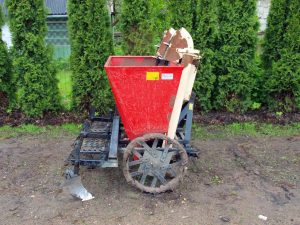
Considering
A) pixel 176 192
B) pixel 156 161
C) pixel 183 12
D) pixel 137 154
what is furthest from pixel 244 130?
pixel 137 154

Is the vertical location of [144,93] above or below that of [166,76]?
below

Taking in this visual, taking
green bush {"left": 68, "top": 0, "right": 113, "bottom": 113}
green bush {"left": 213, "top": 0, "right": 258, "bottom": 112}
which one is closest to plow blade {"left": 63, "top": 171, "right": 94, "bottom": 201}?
green bush {"left": 68, "top": 0, "right": 113, "bottom": 113}

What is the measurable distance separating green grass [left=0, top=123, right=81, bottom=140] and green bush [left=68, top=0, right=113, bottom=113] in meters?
0.48

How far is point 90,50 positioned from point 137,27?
851 mm

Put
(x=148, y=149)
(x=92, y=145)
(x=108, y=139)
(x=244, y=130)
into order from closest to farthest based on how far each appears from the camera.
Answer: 1. (x=148, y=149)
2. (x=92, y=145)
3. (x=108, y=139)
4. (x=244, y=130)

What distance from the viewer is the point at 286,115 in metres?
6.16

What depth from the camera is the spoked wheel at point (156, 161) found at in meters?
3.64

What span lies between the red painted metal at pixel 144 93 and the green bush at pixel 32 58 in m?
2.73

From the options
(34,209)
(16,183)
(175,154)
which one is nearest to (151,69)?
(175,154)

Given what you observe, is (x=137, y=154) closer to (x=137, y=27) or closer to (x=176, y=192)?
(x=176, y=192)

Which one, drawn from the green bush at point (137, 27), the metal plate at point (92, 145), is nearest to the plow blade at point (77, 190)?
the metal plate at point (92, 145)

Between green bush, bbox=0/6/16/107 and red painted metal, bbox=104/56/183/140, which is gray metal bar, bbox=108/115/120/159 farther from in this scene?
green bush, bbox=0/6/16/107

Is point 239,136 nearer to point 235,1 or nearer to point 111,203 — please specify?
point 235,1

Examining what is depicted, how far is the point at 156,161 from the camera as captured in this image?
12.0ft
